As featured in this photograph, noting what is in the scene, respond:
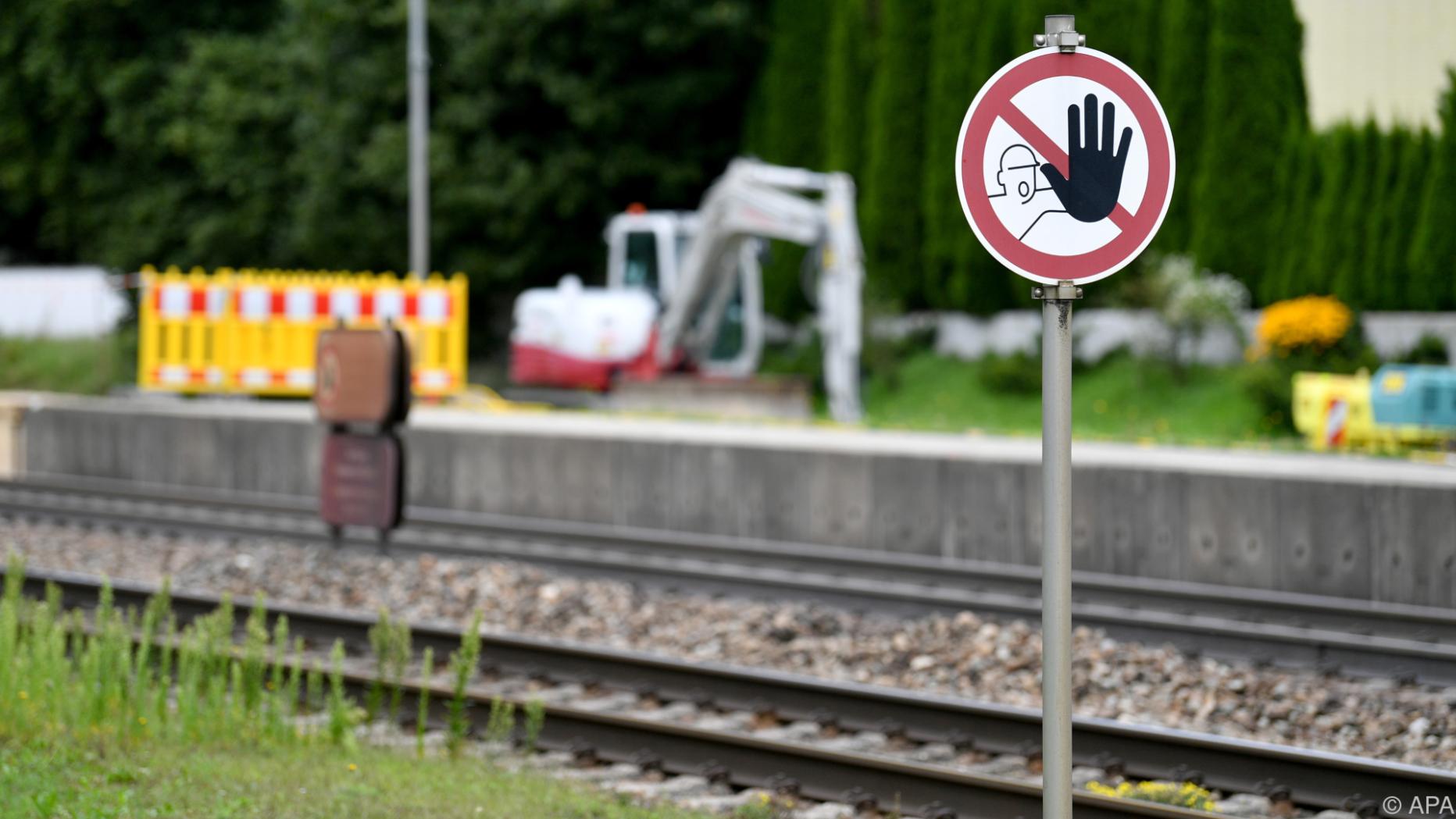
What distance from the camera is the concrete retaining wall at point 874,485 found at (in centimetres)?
1222

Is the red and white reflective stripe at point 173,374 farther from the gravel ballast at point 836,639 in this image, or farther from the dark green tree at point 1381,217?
the dark green tree at point 1381,217

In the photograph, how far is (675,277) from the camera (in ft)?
95.8

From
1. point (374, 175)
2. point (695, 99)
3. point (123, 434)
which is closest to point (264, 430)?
point (123, 434)

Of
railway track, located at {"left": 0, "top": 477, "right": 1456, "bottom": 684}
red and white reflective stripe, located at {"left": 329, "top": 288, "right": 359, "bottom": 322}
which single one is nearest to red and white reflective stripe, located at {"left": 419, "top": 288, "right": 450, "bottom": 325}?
red and white reflective stripe, located at {"left": 329, "top": 288, "right": 359, "bottom": 322}

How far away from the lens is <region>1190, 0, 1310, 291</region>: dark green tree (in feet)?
88.3

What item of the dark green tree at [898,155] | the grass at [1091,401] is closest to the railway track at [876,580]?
the grass at [1091,401]

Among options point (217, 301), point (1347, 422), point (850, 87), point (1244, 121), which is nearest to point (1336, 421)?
point (1347, 422)

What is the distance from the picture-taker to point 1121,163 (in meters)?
4.21

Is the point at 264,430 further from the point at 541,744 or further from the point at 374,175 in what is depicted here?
the point at 374,175

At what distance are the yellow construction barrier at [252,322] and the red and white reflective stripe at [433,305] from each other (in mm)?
11

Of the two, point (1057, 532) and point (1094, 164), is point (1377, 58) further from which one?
point (1057, 532)

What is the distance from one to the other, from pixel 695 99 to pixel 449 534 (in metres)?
21.5

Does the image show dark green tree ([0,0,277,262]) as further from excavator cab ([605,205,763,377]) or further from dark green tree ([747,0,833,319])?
excavator cab ([605,205,763,377])

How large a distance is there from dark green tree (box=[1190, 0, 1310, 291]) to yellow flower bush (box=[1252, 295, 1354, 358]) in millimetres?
2199
